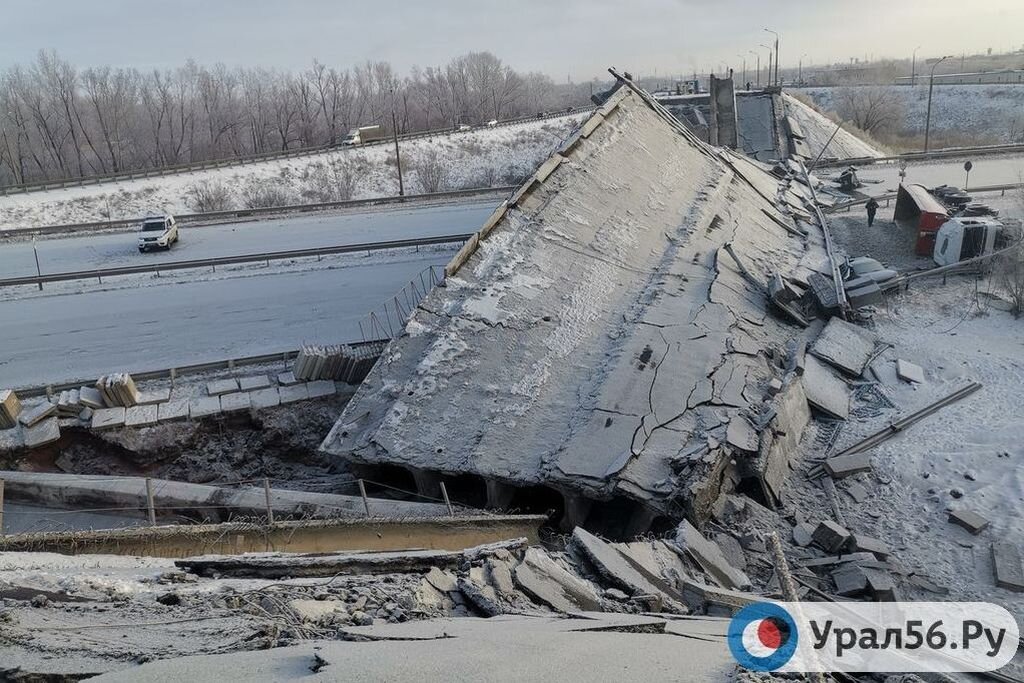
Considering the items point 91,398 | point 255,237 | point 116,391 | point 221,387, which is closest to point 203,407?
point 221,387

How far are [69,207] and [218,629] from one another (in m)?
36.6

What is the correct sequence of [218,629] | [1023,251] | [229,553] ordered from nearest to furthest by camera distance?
[218,629] < [229,553] < [1023,251]

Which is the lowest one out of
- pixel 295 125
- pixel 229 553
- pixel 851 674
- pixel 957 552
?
pixel 957 552

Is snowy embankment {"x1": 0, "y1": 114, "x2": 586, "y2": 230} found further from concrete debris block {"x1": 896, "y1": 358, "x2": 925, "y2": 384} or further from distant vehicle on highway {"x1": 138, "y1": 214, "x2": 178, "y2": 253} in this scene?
concrete debris block {"x1": 896, "y1": 358, "x2": 925, "y2": 384}

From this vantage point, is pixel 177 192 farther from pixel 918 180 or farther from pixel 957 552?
pixel 957 552

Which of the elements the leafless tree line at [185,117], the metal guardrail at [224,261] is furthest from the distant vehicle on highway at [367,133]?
Result: the metal guardrail at [224,261]

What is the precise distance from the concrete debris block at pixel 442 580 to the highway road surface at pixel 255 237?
1850 centimetres

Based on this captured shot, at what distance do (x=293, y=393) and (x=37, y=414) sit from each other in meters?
3.81

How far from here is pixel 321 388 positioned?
40.2ft

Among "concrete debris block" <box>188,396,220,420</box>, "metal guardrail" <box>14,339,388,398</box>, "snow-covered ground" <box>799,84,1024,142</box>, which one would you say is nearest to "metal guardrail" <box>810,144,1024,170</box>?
"snow-covered ground" <box>799,84,1024,142</box>

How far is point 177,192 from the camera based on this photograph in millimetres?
38125

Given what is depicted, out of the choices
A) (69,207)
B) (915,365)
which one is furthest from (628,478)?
(69,207)

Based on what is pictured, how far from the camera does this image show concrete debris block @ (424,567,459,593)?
17.9ft

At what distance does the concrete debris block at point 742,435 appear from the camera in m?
8.73
